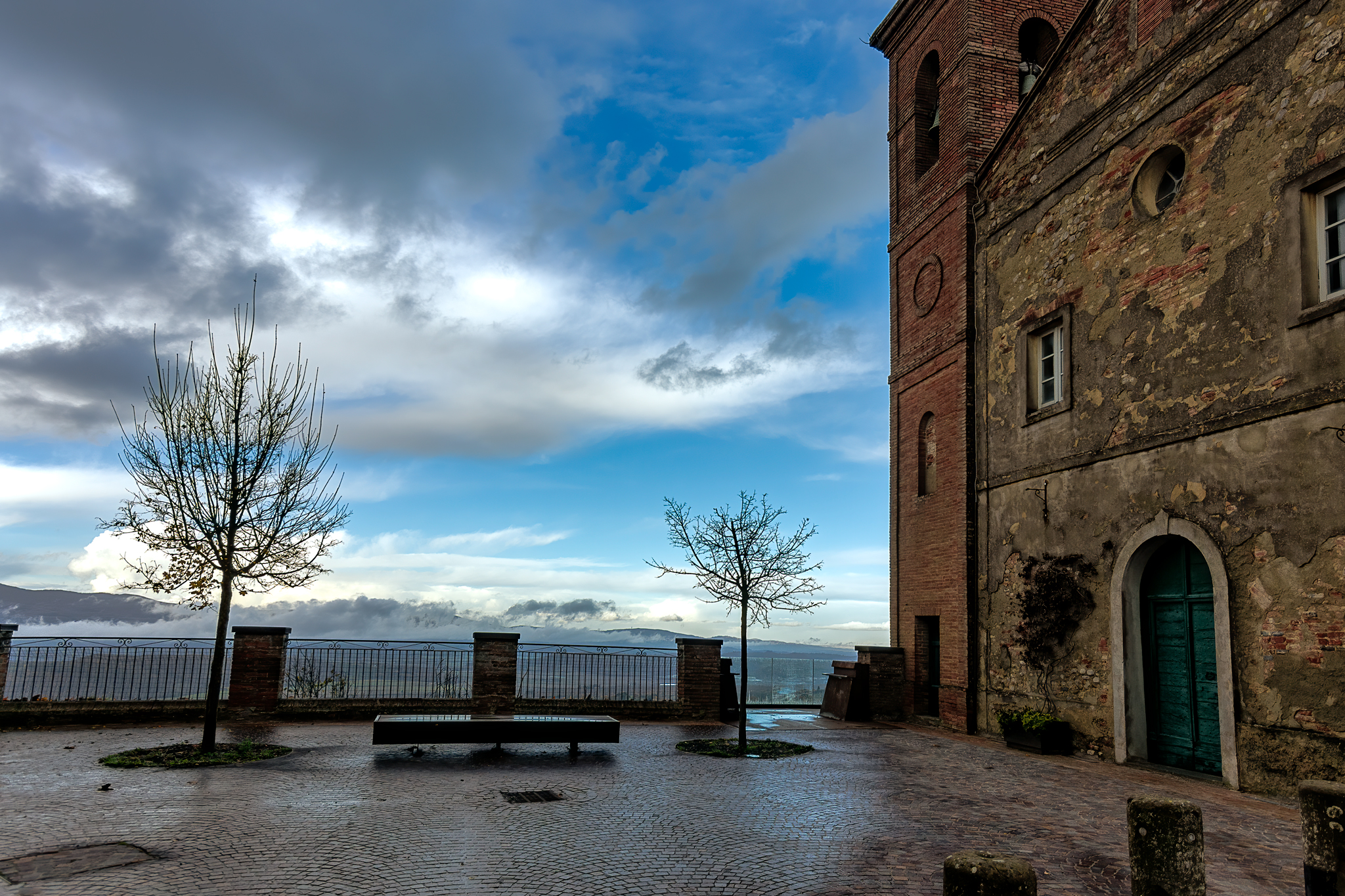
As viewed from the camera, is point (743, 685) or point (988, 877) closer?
point (988, 877)

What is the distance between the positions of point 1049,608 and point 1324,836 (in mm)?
9543

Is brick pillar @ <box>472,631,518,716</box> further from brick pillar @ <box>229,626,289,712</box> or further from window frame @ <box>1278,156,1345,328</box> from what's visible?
window frame @ <box>1278,156,1345,328</box>

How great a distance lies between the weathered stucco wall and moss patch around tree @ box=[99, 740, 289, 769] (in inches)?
445

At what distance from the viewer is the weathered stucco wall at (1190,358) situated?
361 inches

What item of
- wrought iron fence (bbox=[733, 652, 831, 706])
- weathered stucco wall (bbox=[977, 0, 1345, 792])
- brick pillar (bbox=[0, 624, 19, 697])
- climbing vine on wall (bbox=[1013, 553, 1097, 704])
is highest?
weathered stucco wall (bbox=[977, 0, 1345, 792])

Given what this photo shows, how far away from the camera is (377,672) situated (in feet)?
54.2

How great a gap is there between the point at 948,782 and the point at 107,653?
1403 centimetres

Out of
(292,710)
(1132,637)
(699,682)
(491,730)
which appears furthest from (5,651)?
(1132,637)

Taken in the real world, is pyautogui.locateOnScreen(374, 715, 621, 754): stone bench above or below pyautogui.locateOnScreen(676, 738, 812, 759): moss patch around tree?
above

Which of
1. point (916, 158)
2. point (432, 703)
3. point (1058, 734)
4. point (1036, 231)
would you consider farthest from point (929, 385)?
point (432, 703)

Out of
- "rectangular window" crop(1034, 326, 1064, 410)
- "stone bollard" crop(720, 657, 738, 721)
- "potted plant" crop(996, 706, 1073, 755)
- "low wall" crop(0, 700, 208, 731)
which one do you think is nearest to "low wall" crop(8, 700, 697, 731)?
"low wall" crop(0, 700, 208, 731)

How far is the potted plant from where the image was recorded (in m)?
12.6

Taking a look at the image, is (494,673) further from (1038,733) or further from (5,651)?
(1038,733)

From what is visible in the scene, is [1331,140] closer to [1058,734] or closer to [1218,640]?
[1218,640]
